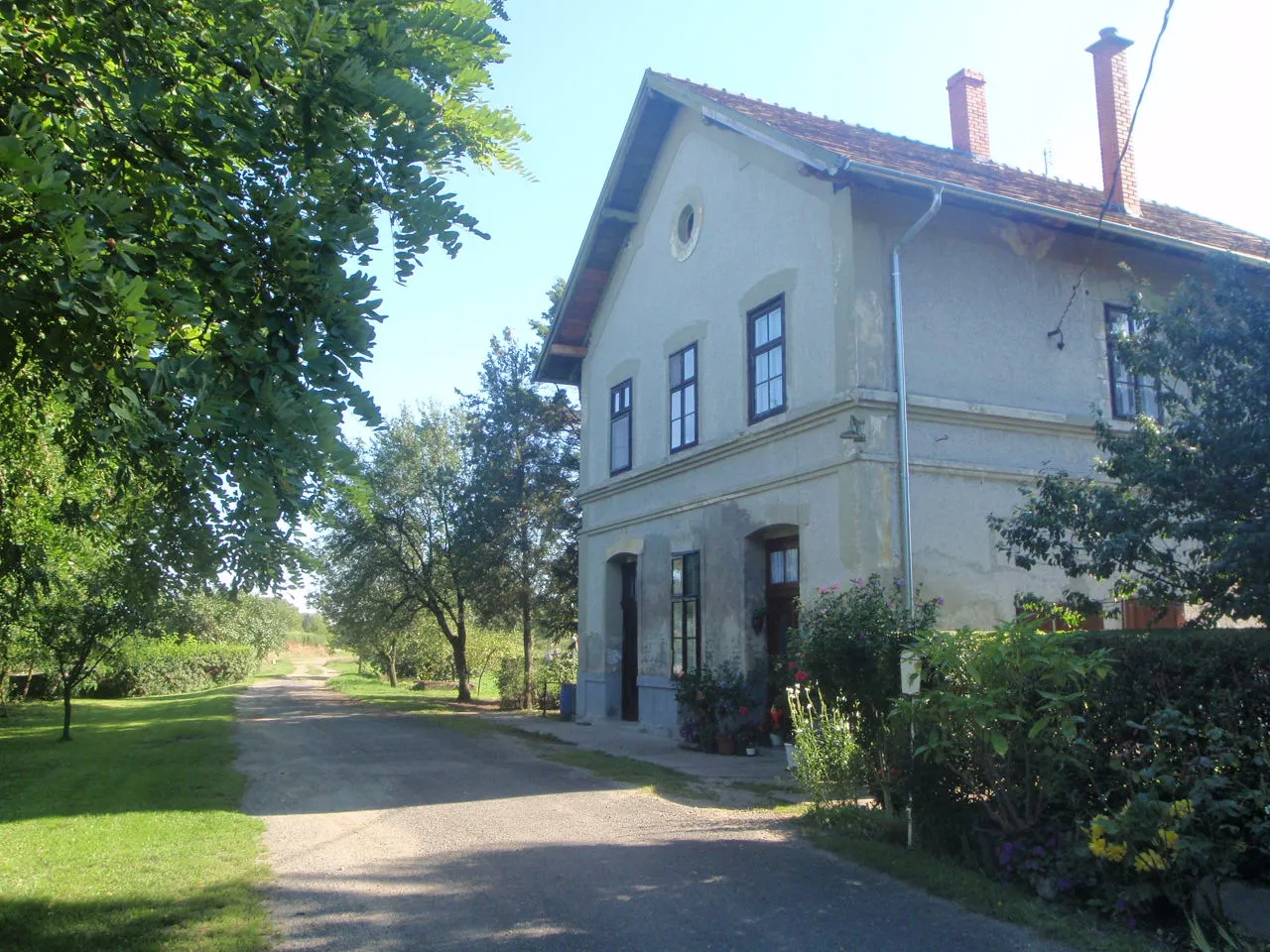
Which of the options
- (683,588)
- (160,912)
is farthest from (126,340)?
(683,588)

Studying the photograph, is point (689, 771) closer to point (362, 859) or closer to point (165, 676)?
point (362, 859)

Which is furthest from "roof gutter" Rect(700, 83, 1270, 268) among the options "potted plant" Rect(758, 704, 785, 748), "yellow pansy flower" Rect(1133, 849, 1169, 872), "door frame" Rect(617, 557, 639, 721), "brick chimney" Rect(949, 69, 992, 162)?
"door frame" Rect(617, 557, 639, 721)

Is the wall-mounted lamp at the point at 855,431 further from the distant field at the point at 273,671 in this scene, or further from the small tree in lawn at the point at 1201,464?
the distant field at the point at 273,671

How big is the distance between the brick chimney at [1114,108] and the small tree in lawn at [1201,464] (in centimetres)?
915

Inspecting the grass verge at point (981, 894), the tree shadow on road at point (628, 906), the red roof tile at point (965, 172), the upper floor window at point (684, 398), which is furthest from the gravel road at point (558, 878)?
the red roof tile at point (965, 172)

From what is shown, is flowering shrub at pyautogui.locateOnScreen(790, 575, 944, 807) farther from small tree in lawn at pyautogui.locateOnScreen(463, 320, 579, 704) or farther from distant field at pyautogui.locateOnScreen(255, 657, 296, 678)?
distant field at pyautogui.locateOnScreen(255, 657, 296, 678)

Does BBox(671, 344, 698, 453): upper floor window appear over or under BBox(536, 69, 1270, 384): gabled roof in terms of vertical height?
under

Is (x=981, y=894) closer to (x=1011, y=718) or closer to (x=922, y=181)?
(x=1011, y=718)

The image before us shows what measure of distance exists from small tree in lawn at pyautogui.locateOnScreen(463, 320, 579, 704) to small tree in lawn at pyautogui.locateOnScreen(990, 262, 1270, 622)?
19.8m

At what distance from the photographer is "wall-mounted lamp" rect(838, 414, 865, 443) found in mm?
12352

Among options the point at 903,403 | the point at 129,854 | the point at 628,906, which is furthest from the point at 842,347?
the point at 129,854

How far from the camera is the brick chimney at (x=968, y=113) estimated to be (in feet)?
57.6

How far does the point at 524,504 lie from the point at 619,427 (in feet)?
25.6

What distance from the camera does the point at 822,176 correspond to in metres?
13.1
